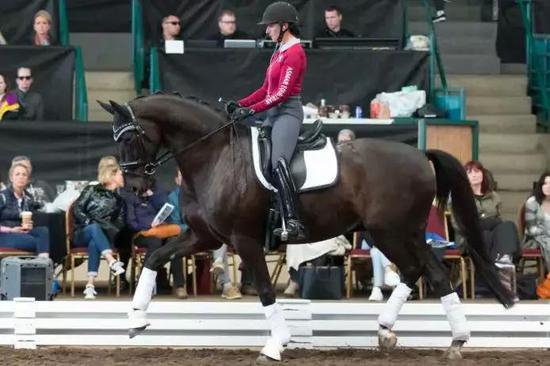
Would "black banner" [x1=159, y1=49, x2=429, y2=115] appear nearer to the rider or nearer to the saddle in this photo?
the saddle

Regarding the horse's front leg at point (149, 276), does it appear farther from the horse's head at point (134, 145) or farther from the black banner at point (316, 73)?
the black banner at point (316, 73)

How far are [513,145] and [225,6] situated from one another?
3732 millimetres

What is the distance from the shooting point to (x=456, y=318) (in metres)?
8.41

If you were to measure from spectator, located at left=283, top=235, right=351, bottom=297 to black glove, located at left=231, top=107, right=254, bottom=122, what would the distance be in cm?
324

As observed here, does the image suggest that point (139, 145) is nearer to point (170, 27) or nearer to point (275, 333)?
point (275, 333)

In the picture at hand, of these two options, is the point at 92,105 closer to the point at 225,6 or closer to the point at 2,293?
the point at 225,6

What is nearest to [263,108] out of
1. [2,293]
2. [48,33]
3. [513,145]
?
[2,293]

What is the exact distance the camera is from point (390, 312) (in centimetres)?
852

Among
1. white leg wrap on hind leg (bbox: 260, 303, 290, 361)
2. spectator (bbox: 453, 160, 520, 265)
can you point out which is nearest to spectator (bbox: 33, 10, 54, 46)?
spectator (bbox: 453, 160, 520, 265)

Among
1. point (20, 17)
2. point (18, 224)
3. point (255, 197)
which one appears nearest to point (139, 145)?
point (255, 197)

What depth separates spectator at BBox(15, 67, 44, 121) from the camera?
13.4 meters

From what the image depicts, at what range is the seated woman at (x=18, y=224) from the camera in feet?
36.5

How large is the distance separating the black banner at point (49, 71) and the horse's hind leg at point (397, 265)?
6219 millimetres

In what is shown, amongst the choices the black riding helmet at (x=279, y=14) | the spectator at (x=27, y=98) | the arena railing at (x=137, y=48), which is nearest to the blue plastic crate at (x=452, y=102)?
the arena railing at (x=137, y=48)
